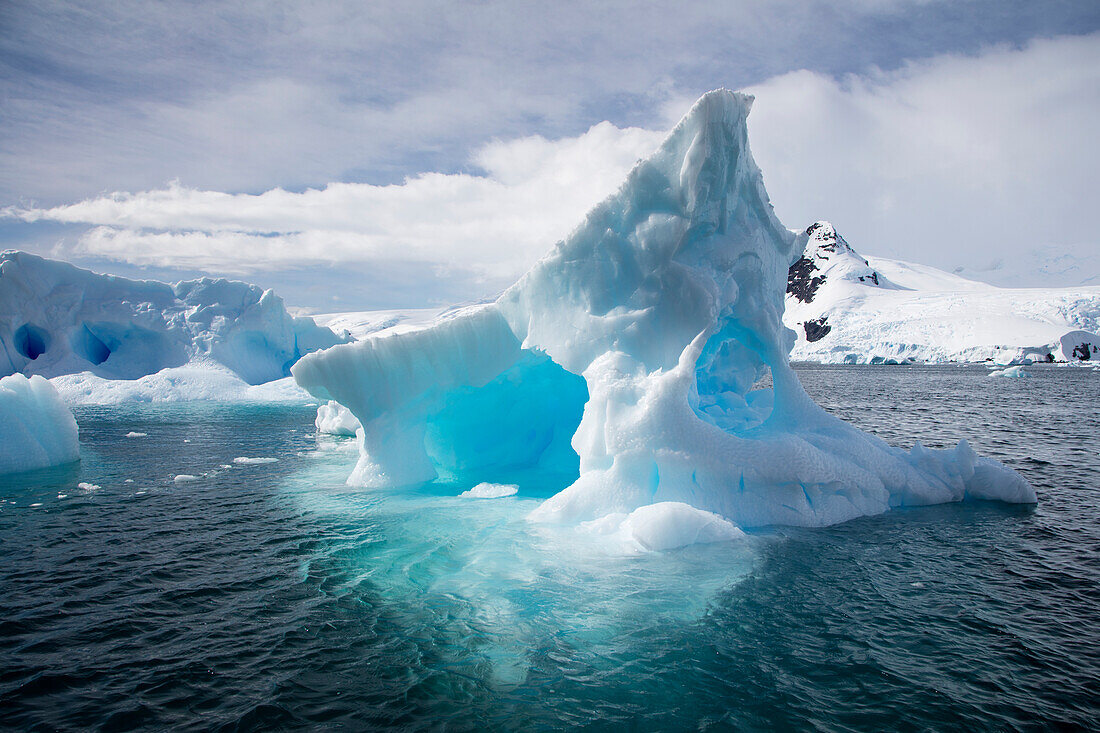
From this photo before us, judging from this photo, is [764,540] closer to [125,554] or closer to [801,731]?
[801,731]

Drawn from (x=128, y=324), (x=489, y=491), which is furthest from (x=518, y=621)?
(x=128, y=324)

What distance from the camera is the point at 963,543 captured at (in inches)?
335

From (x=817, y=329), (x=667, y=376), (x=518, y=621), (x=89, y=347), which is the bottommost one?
(x=518, y=621)

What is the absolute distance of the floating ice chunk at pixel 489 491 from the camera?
1159 cm

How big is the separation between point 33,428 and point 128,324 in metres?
21.6

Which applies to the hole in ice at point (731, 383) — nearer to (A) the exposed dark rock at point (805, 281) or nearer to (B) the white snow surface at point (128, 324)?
(B) the white snow surface at point (128, 324)

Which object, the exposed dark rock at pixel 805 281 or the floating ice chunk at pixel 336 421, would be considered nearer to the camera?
the floating ice chunk at pixel 336 421

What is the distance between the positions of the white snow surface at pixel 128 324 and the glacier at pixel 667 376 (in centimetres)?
2631

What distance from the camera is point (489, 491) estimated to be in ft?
39.0

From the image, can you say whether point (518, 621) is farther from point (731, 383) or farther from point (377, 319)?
point (377, 319)

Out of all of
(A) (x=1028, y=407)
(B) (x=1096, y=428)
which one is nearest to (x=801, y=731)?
(B) (x=1096, y=428)

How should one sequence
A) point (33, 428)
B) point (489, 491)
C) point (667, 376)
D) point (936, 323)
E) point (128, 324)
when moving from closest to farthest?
1. point (667, 376)
2. point (489, 491)
3. point (33, 428)
4. point (128, 324)
5. point (936, 323)

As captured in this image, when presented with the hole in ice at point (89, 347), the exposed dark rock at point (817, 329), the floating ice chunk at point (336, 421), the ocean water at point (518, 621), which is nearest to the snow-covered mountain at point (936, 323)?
the exposed dark rock at point (817, 329)

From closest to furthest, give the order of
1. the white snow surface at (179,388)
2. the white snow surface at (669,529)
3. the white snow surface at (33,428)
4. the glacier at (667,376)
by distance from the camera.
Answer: the white snow surface at (669,529)
the glacier at (667,376)
the white snow surface at (33,428)
the white snow surface at (179,388)
